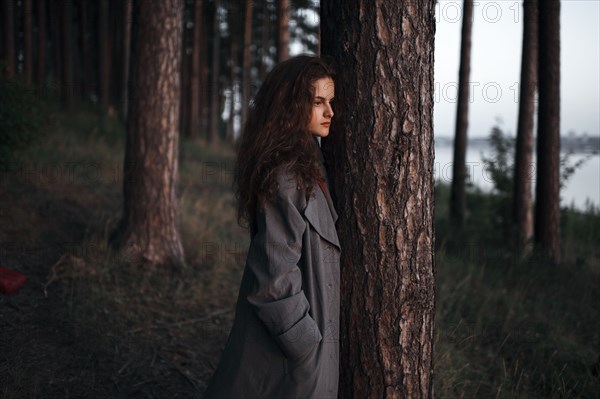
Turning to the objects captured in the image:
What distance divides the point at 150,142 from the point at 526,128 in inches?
253

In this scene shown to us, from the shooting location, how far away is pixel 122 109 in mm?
14773

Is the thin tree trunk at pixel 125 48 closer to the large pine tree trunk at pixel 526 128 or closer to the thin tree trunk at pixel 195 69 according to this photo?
the thin tree trunk at pixel 195 69

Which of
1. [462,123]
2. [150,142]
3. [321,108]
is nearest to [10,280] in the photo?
[150,142]

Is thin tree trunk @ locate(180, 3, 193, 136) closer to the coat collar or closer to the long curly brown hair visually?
the long curly brown hair

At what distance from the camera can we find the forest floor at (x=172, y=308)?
162 inches

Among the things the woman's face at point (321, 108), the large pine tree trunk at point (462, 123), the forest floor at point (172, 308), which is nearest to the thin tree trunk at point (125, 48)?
the forest floor at point (172, 308)

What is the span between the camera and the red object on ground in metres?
4.87

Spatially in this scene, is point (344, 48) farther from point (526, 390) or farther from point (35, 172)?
point (35, 172)

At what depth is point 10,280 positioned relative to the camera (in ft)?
16.2

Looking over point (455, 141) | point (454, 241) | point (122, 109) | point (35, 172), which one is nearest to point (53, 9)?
point (122, 109)

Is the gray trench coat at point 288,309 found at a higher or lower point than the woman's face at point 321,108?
lower

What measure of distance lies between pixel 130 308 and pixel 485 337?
3545 mm

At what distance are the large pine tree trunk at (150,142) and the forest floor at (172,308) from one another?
0.90ft

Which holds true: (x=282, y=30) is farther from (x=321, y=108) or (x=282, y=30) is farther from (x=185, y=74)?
(x=185, y=74)
